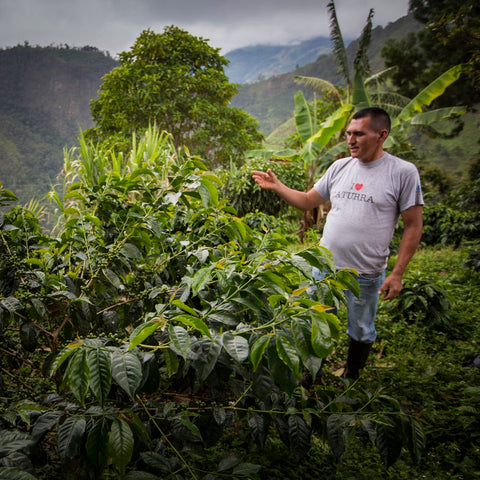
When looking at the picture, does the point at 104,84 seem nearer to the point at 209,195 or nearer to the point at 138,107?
the point at 138,107

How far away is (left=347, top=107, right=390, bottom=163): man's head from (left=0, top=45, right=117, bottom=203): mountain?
79.4ft

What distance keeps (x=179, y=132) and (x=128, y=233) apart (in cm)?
1313

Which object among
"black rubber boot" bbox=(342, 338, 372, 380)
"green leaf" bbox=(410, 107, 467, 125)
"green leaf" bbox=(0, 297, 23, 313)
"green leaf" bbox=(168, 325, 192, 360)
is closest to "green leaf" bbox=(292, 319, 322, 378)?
"green leaf" bbox=(168, 325, 192, 360)

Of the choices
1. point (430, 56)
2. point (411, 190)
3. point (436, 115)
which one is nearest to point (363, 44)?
point (436, 115)

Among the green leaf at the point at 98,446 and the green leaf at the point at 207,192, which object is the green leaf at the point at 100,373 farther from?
the green leaf at the point at 207,192

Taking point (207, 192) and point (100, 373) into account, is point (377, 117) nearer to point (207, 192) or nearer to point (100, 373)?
point (207, 192)

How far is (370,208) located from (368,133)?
41 centimetres

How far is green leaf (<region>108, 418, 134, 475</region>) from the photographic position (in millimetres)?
642

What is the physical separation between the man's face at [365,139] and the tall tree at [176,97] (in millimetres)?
10735

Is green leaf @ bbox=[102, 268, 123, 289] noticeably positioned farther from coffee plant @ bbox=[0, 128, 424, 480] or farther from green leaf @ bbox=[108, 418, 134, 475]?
green leaf @ bbox=[108, 418, 134, 475]

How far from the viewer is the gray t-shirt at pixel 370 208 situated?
5.66ft

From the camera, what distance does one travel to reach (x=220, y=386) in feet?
2.52

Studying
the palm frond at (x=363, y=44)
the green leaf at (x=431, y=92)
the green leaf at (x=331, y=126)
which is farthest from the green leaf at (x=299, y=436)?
the palm frond at (x=363, y=44)

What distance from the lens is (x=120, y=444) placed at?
2.15ft
